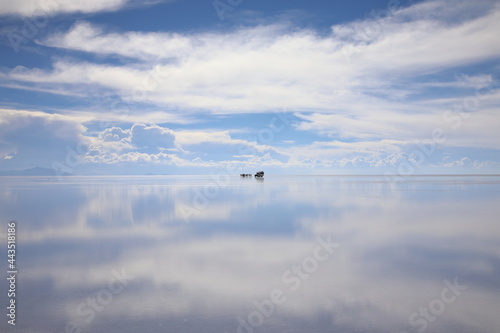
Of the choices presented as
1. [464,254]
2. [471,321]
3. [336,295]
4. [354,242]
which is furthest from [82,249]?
[464,254]

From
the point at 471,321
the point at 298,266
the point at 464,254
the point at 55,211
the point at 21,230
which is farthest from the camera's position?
the point at 55,211

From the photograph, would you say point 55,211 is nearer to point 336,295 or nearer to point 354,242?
point 354,242

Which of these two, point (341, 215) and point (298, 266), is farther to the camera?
point (341, 215)

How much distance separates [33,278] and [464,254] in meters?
23.3

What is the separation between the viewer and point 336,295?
45.3 ft

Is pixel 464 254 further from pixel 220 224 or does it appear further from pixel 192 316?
pixel 220 224

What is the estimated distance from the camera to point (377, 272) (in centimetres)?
1689

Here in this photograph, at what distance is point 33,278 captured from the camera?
53.2ft

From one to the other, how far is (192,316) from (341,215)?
27.8 meters

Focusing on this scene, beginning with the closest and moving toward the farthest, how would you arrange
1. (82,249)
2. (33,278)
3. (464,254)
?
(33,278) < (464,254) < (82,249)

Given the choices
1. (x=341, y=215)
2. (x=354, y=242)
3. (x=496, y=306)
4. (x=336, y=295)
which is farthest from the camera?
(x=341, y=215)

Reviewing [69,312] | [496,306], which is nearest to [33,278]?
[69,312]

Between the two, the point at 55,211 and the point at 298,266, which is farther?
the point at 55,211

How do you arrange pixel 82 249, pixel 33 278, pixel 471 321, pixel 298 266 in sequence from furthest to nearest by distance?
1. pixel 82 249
2. pixel 298 266
3. pixel 33 278
4. pixel 471 321
